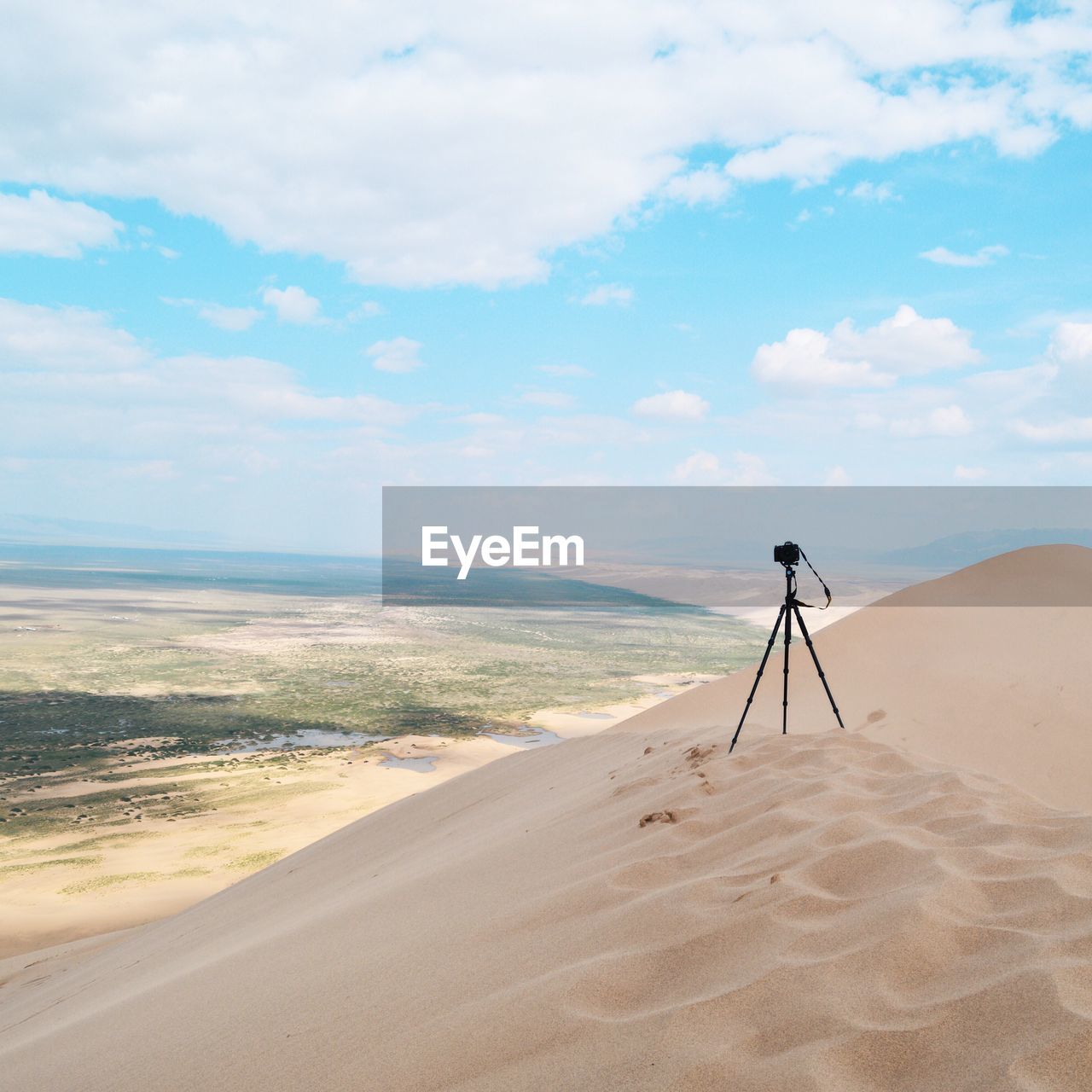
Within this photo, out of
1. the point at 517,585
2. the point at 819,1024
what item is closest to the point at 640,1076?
the point at 819,1024

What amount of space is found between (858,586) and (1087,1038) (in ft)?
240

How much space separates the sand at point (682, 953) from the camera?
188 cm

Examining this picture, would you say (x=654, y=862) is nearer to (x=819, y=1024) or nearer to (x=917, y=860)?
(x=917, y=860)

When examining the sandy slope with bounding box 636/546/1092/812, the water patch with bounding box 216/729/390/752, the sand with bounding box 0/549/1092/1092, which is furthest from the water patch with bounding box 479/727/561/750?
the sand with bounding box 0/549/1092/1092

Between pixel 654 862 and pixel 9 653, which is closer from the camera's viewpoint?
pixel 654 862

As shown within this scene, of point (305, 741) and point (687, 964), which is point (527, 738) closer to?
point (305, 741)

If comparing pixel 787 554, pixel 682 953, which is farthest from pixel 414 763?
pixel 682 953

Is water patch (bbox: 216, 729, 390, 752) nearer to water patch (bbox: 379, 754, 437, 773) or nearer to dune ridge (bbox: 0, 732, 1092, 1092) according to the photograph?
water patch (bbox: 379, 754, 437, 773)

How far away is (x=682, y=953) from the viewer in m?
2.42

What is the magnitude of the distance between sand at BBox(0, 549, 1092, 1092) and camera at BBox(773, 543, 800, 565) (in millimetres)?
1076

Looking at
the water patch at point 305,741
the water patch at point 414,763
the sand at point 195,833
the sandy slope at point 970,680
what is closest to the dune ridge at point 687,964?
the sandy slope at point 970,680

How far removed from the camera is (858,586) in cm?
7031

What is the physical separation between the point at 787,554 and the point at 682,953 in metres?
2.90

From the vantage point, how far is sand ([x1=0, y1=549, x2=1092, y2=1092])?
1881 millimetres
